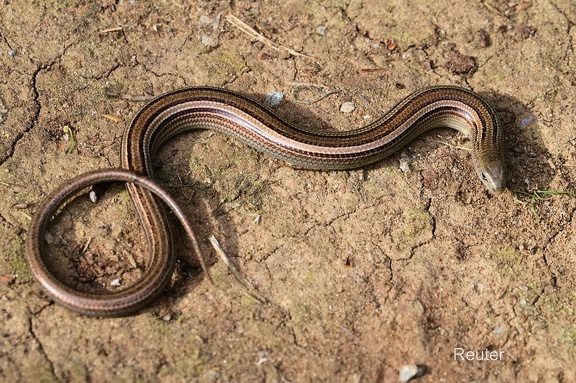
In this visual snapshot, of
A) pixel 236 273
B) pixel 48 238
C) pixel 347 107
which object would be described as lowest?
pixel 236 273

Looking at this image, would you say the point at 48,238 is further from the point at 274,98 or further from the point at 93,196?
the point at 274,98

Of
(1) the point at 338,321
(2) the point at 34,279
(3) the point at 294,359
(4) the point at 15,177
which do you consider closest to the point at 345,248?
(1) the point at 338,321

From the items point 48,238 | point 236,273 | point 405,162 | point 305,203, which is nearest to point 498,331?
point 405,162

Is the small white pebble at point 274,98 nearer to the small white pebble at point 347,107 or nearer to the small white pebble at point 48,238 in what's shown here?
the small white pebble at point 347,107

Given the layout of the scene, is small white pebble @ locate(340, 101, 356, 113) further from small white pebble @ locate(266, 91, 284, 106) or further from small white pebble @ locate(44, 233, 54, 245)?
small white pebble @ locate(44, 233, 54, 245)

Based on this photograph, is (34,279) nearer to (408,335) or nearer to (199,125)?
(199,125)

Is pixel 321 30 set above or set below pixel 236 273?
above
